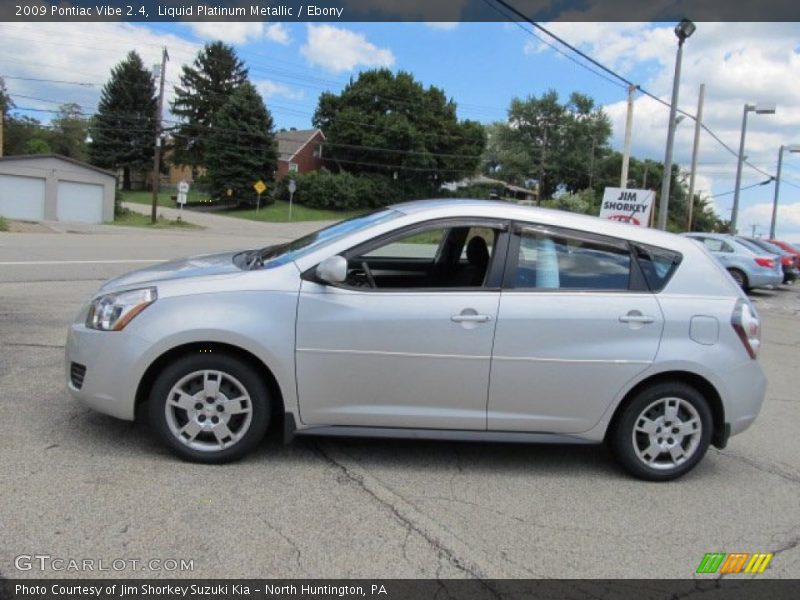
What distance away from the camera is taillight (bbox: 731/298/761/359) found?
4.20 metres

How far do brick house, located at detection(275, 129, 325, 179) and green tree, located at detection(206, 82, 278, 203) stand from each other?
43.8 feet

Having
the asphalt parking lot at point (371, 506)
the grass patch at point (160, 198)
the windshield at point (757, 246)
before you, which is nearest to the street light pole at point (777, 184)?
the windshield at point (757, 246)

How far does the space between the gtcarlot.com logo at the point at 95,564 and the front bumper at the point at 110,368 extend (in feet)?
3.70

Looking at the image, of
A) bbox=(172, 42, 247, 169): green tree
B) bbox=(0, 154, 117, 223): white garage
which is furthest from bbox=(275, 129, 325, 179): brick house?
bbox=(0, 154, 117, 223): white garage

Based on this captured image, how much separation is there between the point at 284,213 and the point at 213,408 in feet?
177

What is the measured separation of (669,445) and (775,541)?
32.2 inches

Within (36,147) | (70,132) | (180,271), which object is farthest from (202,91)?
(180,271)

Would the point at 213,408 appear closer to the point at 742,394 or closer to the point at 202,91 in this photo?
the point at 742,394

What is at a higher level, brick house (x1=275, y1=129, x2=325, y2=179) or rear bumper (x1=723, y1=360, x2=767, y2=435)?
brick house (x1=275, y1=129, x2=325, y2=179)

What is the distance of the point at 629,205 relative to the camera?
1745 centimetres

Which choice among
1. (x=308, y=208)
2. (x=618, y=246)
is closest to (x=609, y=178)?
(x=308, y=208)

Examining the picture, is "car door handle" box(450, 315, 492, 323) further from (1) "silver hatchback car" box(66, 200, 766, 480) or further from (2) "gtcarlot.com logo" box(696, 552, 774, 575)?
(2) "gtcarlot.com logo" box(696, 552, 774, 575)

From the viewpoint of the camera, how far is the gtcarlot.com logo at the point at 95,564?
2865 mm

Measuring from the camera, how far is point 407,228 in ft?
13.6
